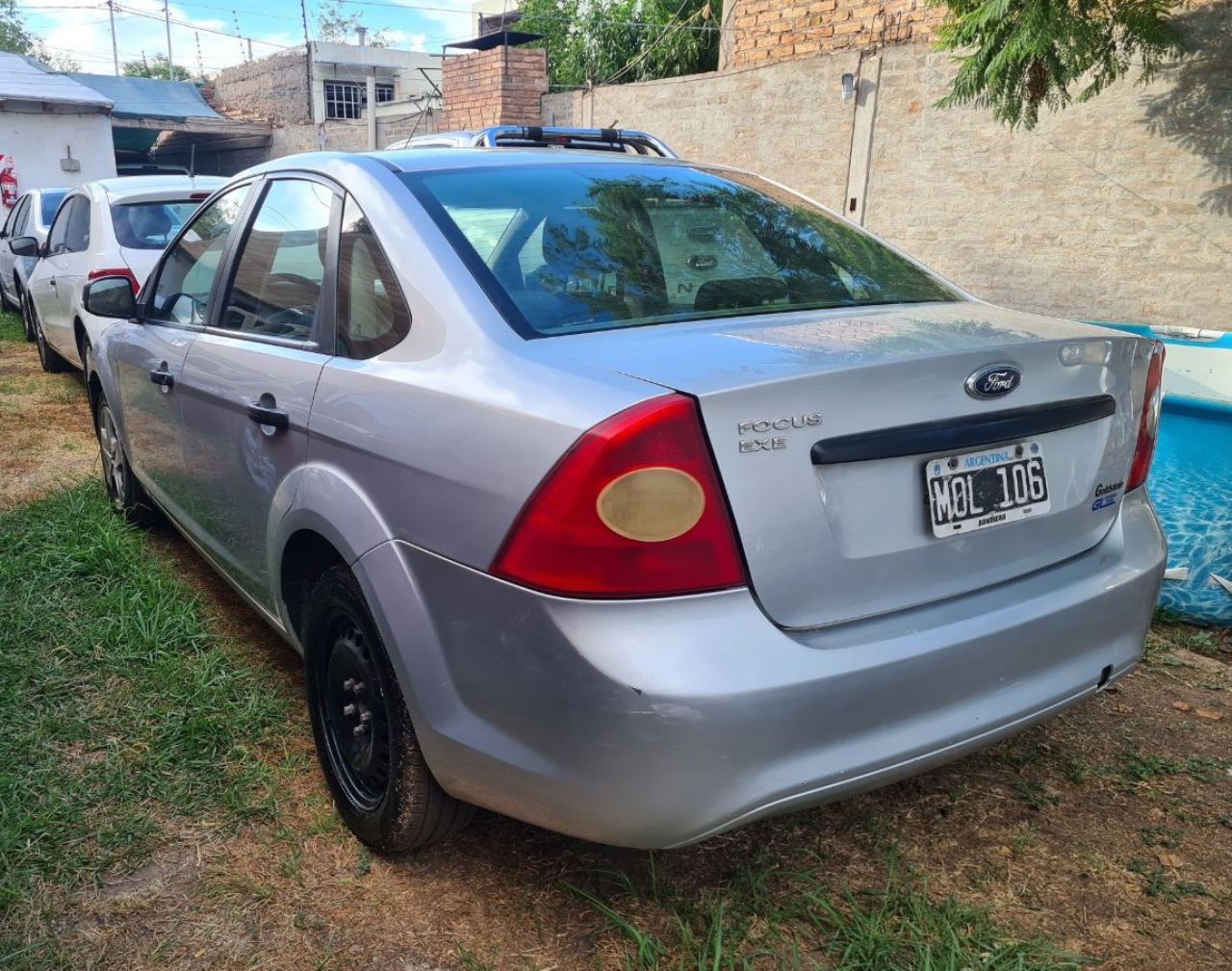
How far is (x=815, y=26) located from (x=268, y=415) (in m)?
8.22

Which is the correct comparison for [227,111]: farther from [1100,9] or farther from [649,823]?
[649,823]

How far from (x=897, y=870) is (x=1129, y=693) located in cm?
135

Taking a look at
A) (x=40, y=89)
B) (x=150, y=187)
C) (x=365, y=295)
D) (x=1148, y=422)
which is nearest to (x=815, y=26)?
(x=150, y=187)

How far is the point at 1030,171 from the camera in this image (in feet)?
24.5

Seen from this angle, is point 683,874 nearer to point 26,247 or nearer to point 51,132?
point 26,247

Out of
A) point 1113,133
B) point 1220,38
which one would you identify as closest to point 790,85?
point 1113,133

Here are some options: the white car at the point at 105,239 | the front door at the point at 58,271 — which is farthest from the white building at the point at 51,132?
the white car at the point at 105,239

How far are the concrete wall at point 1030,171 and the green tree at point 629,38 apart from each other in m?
5.45

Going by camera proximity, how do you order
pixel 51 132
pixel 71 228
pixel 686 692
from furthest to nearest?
pixel 51 132 → pixel 71 228 → pixel 686 692

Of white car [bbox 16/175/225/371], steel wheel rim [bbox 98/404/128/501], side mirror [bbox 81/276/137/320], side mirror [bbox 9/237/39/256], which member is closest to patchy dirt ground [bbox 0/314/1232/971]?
side mirror [bbox 81/276/137/320]

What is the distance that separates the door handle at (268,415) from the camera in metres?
2.47

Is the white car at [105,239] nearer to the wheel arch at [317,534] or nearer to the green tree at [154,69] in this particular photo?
the wheel arch at [317,534]

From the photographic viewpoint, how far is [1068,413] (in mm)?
2070

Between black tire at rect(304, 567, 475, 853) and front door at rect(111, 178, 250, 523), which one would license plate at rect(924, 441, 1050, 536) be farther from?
front door at rect(111, 178, 250, 523)
